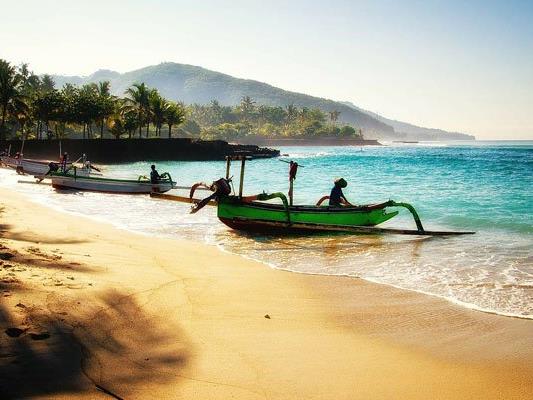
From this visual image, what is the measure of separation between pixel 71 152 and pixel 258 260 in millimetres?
47496

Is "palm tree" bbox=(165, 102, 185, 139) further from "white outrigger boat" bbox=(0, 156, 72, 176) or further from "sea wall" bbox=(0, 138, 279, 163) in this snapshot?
"white outrigger boat" bbox=(0, 156, 72, 176)

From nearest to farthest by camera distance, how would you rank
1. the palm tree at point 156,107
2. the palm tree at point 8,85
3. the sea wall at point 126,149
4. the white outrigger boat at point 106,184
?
the white outrigger boat at point 106,184, the palm tree at point 8,85, the sea wall at point 126,149, the palm tree at point 156,107

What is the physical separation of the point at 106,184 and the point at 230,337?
21554 mm

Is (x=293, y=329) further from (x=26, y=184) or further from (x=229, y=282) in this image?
(x=26, y=184)

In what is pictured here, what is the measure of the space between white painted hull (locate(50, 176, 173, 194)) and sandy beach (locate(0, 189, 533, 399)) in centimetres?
1649

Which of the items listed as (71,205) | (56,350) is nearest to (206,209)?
(71,205)

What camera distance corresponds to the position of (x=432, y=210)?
20.7 m

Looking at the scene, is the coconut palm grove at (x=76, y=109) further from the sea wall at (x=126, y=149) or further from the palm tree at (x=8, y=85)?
the sea wall at (x=126, y=149)

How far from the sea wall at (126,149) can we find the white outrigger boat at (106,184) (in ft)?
66.1

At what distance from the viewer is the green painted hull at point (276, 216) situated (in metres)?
14.0

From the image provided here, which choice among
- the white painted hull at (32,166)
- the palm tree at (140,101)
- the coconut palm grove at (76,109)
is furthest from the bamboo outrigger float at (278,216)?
the palm tree at (140,101)

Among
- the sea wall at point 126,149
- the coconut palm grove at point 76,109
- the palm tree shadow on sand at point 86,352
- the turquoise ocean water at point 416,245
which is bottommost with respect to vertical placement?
the turquoise ocean water at point 416,245

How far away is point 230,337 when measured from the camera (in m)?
5.43

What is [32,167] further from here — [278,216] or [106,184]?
[278,216]
